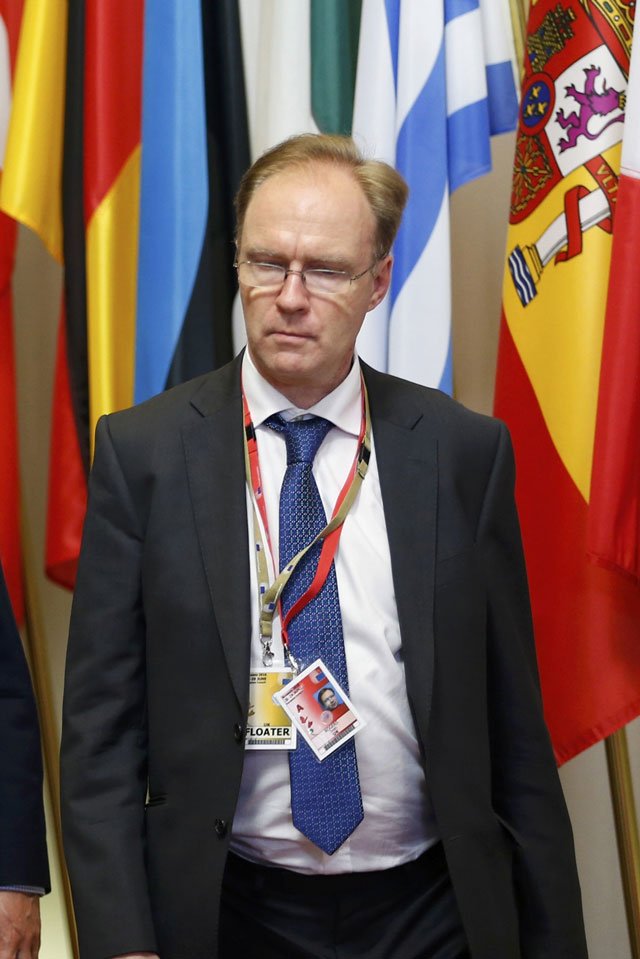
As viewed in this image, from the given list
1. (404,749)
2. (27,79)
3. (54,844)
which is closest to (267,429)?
(404,749)

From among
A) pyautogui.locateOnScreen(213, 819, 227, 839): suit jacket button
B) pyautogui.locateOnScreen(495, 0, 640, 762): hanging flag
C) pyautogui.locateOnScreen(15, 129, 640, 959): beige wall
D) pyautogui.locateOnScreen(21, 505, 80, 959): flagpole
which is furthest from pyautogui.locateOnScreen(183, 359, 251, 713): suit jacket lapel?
pyautogui.locateOnScreen(15, 129, 640, 959): beige wall

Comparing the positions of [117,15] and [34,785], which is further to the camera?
[117,15]

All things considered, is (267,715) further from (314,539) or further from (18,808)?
(18,808)

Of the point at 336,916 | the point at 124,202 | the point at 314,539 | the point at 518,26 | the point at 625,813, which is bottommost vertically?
the point at 625,813

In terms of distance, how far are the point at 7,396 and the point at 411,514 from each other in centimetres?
137

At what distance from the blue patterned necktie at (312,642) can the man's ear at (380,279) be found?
9.1 inches

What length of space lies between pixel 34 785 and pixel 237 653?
0.38 metres

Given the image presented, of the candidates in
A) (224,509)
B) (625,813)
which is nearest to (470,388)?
(625,813)

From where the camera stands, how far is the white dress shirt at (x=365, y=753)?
1652 millimetres

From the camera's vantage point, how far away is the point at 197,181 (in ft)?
9.27

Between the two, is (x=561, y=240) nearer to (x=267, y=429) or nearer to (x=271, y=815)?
(x=267, y=429)

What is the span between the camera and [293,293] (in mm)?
1707

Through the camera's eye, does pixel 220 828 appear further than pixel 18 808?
No

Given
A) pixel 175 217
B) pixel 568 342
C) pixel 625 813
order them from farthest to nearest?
pixel 625 813, pixel 175 217, pixel 568 342
